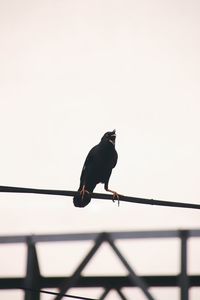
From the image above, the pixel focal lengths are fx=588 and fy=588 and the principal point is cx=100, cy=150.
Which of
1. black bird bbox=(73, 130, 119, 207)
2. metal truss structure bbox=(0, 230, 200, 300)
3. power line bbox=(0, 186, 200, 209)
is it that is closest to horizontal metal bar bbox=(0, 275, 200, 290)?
metal truss structure bbox=(0, 230, 200, 300)

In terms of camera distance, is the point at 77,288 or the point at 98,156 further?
the point at 98,156

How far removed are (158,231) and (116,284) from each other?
97cm

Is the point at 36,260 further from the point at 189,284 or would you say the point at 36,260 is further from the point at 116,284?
the point at 189,284

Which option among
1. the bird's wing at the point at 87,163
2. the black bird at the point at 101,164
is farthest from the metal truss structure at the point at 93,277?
the bird's wing at the point at 87,163

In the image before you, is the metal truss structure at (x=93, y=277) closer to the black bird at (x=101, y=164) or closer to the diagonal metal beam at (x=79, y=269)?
the diagonal metal beam at (x=79, y=269)

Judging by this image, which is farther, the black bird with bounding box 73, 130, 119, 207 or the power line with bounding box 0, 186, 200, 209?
the black bird with bounding box 73, 130, 119, 207

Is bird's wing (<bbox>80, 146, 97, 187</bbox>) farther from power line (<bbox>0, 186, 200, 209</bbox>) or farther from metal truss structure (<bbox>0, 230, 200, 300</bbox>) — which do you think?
power line (<bbox>0, 186, 200, 209</bbox>)

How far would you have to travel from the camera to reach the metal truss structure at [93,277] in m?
5.51

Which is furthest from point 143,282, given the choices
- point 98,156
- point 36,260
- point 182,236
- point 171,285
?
point 98,156

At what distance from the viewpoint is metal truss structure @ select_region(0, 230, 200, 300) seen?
5512mm

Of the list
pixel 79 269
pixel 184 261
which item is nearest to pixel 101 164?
pixel 79 269

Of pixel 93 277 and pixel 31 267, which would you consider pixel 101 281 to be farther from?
pixel 31 267

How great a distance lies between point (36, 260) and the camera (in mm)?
5887

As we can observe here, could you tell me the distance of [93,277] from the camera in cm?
616
